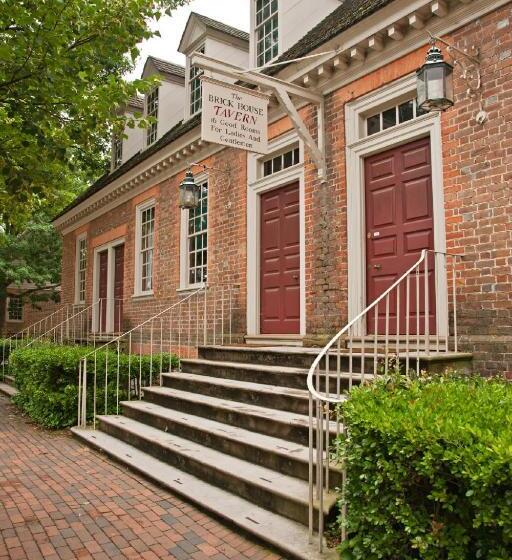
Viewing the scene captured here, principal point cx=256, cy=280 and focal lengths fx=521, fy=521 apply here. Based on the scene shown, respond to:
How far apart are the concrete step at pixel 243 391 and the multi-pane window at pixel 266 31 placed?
5.73 metres


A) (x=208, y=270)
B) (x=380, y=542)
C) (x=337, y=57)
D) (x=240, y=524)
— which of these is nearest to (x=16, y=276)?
(x=208, y=270)

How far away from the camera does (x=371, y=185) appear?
6.59 m

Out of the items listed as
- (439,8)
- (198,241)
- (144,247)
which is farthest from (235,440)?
(144,247)

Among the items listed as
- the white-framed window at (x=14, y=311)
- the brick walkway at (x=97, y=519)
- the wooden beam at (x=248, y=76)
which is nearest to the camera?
the brick walkway at (x=97, y=519)

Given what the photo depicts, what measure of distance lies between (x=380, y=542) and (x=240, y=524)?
1285 mm

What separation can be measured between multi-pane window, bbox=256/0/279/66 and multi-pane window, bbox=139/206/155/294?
4419 mm

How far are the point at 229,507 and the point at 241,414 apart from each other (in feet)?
4.13

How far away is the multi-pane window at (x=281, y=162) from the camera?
803 cm

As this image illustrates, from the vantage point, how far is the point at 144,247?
1248 centimetres

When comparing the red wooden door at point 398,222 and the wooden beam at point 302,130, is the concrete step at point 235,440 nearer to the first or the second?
the red wooden door at point 398,222

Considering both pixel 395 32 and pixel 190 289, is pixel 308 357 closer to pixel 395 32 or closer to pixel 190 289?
pixel 395 32

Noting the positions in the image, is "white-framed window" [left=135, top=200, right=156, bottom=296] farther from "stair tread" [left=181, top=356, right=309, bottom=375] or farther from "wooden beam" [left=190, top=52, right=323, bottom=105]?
"wooden beam" [left=190, top=52, right=323, bottom=105]

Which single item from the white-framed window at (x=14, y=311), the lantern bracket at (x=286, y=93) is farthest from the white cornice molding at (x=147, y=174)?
the white-framed window at (x=14, y=311)

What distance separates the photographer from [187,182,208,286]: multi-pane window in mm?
9914
